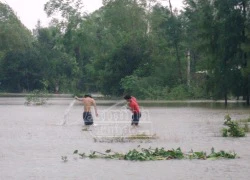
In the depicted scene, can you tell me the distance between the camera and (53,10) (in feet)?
303

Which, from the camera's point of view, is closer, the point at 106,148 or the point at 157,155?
the point at 157,155

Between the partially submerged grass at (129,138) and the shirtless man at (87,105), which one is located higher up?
the shirtless man at (87,105)

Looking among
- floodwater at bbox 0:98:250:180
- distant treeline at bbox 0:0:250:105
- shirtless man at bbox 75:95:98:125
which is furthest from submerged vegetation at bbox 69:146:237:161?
distant treeline at bbox 0:0:250:105

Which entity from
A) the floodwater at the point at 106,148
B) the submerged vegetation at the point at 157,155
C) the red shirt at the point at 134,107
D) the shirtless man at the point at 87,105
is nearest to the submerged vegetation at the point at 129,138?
the floodwater at the point at 106,148

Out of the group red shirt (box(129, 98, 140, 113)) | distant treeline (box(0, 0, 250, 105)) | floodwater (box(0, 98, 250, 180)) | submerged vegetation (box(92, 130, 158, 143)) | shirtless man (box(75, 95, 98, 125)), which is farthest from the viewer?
distant treeline (box(0, 0, 250, 105))

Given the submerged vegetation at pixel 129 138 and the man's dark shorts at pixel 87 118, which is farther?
the man's dark shorts at pixel 87 118

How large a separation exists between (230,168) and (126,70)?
198ft

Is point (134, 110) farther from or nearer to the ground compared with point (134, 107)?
nearer to the ground

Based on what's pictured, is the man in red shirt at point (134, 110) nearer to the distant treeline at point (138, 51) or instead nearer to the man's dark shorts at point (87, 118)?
the man's dark shorts at point (87, 118)

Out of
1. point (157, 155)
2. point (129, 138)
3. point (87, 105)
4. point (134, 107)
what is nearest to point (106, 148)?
point (129, 138)

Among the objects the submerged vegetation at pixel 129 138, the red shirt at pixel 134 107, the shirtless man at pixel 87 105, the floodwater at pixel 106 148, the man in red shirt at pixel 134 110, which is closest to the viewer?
the floodwater at pixel 106 148

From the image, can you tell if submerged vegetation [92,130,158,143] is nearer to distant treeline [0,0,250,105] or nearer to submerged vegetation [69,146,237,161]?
submerged vegetation [69,146,237,161]

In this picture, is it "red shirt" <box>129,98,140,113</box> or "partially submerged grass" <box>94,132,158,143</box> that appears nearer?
"partially submerged grass" <box>94,132,158,143</box>

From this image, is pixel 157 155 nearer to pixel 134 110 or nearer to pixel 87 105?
pixel 134 110
